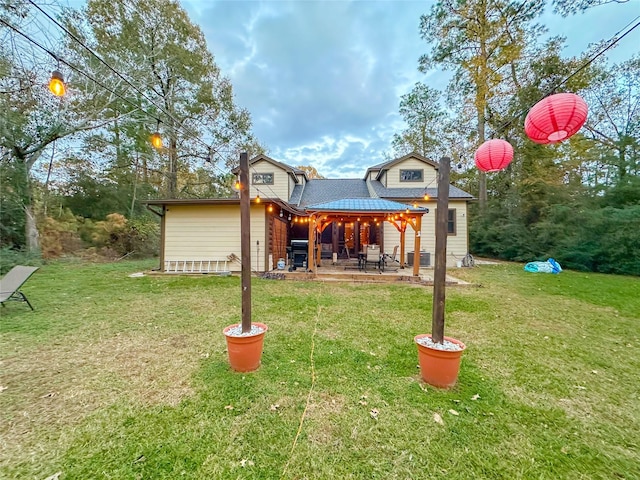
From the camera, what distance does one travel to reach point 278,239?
10.6m

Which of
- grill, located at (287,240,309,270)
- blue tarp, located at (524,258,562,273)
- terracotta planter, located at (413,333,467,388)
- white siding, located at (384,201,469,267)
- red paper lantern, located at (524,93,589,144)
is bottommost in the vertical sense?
terracotta planter, located at (413,333,467,388)

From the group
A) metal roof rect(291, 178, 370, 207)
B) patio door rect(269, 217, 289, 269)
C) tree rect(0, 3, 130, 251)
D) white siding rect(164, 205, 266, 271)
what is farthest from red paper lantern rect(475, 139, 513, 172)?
tree rect(0, 3, 130, 251)

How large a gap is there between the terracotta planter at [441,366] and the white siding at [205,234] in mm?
7299

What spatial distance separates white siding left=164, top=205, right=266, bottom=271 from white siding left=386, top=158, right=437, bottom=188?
7.31 m

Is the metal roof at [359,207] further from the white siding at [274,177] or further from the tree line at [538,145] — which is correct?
the white siding at [274,177]

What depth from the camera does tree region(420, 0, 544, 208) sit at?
500 inches

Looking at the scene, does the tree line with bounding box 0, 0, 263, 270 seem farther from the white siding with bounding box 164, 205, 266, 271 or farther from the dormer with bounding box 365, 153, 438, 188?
the dormer with bounding box 365, 153, 438, 188

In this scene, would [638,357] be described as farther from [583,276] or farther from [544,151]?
[544,151]

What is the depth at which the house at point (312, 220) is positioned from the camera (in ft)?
28.8

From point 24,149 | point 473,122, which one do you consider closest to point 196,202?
point 24,149

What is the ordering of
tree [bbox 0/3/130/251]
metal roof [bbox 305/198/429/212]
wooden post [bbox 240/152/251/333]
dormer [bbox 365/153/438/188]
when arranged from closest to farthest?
wooden post [bbox 240/152/251/333], tree [bbox 0/3/130/251], metal roof [bbox 305/198/429/212], dormer [bbox 365/153/438/188]

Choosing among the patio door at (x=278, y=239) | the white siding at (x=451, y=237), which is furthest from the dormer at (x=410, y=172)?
the patio door at (x=278, y=239)

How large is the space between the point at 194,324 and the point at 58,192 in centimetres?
1419

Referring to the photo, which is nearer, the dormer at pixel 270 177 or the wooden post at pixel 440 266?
the wooden post at pixel 440 266
